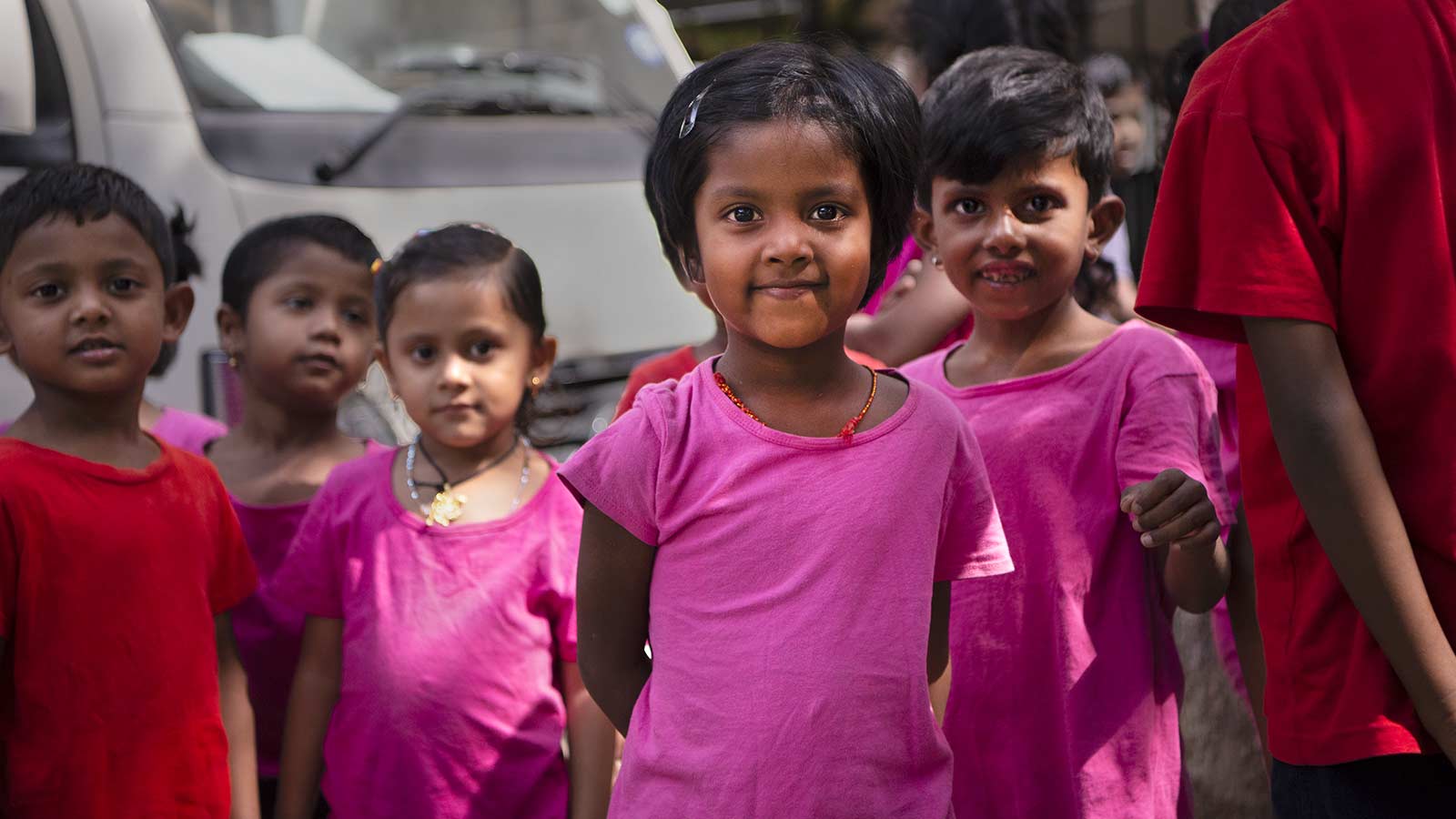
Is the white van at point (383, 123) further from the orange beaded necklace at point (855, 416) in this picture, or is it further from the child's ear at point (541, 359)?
the orange beaded necklace at point (855, 416)

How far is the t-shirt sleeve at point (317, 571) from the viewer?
8.24ft

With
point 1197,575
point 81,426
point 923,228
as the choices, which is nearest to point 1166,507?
point 1197,575

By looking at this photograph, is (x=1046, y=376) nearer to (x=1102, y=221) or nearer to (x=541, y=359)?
(x=1102, y=221)

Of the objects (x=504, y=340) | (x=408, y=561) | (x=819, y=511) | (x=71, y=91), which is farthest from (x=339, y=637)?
(x=71, y=91)

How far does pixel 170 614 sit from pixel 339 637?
0.38 m

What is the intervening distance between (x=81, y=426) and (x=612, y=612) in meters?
0.99

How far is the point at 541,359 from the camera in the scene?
9.16 feet

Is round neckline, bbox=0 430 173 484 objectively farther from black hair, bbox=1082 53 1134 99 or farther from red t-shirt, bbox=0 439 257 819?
black hair, bbox=1082 53 1134 99

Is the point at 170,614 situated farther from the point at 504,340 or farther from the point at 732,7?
the point at 732,7

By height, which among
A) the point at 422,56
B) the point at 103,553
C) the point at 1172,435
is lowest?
the point at 103,553

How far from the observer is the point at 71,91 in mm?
3506

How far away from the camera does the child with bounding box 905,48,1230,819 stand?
7.09ft

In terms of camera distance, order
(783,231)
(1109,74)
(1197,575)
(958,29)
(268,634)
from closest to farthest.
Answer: (783,231) → (1197,575) → (268,634) → (958,29) → (1109,74)

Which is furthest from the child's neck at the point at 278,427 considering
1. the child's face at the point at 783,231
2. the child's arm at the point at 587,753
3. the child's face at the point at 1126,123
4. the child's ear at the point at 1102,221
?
the child's face at the point at 1126,123
